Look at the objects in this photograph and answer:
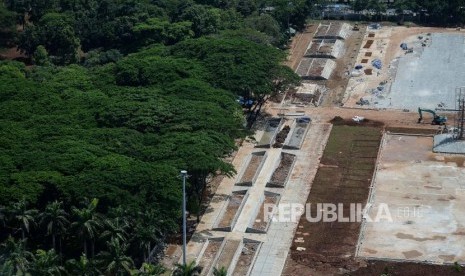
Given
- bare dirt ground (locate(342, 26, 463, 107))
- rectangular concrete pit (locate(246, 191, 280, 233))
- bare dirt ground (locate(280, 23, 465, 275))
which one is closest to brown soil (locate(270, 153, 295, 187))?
rectangular concrete pit (locate(246, 191, 280, 233))

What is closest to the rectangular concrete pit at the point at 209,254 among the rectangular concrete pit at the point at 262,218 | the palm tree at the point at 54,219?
the rectangular concrete pit at the point at 262,218

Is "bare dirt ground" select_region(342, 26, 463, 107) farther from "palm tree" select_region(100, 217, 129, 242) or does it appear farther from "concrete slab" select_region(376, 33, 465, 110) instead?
"palm tree" select_region(100, 217, 129, 242)

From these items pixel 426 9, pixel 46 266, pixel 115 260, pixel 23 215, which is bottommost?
pixel 46 266

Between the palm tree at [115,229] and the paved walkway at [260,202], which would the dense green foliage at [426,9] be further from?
the palm tree at [115,229]

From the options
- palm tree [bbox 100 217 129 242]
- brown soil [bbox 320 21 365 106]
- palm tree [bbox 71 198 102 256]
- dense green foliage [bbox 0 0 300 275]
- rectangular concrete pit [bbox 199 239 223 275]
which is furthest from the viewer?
brown soil [bbox 320 21 365 106]

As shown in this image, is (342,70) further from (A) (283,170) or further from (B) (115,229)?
(B) (115,229)

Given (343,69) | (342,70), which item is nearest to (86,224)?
(342,70)

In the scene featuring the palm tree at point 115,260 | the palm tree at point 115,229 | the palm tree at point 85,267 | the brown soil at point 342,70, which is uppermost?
the brown soil at point 342,70
